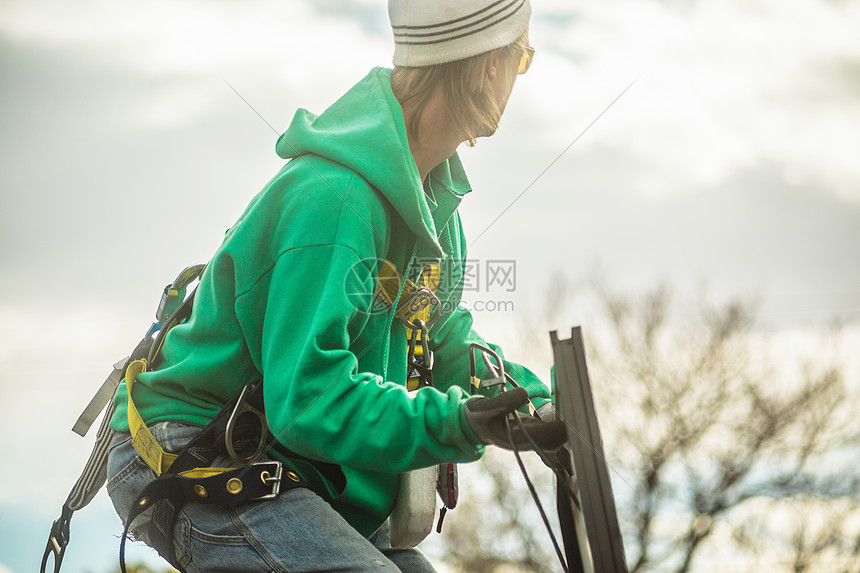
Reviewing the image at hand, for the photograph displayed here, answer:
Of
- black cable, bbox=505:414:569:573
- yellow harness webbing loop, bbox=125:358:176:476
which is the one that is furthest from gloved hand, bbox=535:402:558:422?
yellow harness webbing loop, bbox=125:358:176:476

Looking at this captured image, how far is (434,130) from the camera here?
2660mm

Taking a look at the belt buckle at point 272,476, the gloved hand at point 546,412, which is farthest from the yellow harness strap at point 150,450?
the gloved hand at point 546,412

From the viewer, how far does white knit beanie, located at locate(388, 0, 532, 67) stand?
2537mm

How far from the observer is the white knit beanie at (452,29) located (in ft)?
8.32

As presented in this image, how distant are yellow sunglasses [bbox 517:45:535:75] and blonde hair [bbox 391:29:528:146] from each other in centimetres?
11

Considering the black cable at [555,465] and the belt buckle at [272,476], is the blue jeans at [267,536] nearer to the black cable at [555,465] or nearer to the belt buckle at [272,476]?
the belt buckle at [272,476]

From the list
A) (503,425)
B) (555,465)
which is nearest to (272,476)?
(503,425)

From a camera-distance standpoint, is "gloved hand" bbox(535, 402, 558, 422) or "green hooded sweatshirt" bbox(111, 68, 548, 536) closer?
"green hooded sweatshirt" bbox(111, 68, 548, 536)

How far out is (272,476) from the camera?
6.96 feet

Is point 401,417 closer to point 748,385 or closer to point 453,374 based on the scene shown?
point 453,374

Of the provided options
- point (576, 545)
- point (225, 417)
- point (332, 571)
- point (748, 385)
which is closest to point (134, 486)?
point (225, 417)

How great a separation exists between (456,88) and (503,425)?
116 cm

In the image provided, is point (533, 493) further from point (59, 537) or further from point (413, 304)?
point (59, 537)

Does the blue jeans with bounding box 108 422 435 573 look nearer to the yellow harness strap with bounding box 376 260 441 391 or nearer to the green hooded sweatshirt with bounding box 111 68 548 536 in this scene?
the green hooded sweatshirt with bounding box 111 68 548 536
